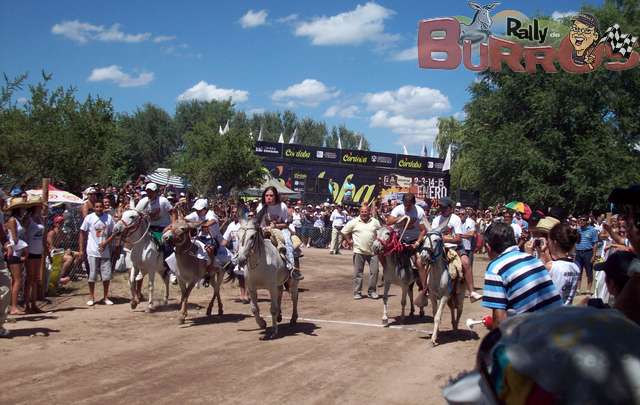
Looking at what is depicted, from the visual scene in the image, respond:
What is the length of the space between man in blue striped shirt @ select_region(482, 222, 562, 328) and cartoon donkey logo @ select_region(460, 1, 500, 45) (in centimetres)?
2673

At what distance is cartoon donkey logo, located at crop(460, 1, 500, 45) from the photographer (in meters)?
29.8

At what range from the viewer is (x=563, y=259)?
6328 mm

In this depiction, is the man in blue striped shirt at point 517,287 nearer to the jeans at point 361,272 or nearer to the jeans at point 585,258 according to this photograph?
the jeans at point 361,272

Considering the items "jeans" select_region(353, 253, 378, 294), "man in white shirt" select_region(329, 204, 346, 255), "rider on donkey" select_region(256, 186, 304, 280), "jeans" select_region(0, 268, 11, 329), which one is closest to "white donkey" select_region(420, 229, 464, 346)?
"rider on donkey" select_region(256, 186, 304, 280)

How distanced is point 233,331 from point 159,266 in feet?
10.3

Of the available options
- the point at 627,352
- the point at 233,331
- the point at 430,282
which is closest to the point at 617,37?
the point at 430,282

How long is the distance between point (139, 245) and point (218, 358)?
194 inches

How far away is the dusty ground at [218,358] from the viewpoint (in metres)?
6.80

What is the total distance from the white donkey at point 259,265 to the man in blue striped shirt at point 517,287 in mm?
5399

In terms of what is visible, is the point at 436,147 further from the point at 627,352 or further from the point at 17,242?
the point at 627,352

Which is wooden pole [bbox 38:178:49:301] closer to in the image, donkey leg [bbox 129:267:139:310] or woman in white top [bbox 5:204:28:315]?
woman in white top [bbox 5:204:28:315]

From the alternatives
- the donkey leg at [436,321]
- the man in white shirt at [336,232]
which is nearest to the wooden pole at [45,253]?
the donkey leg at [436,321]

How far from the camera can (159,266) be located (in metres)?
12.8

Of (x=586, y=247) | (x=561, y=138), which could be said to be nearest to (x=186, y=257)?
(x=586, y=247)
